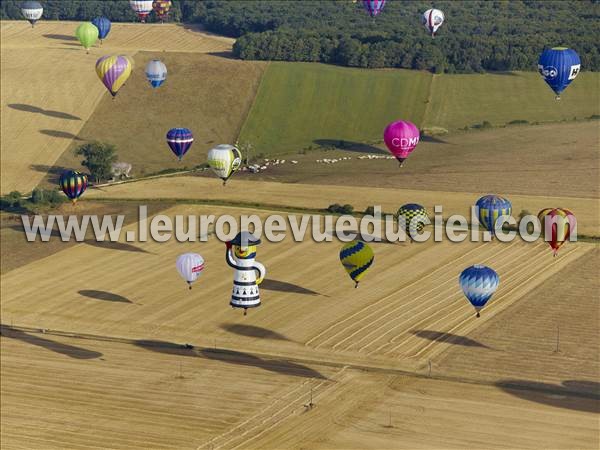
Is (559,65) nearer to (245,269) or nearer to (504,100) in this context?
(504,100)

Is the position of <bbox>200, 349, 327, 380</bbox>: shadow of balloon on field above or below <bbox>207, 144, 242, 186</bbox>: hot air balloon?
below

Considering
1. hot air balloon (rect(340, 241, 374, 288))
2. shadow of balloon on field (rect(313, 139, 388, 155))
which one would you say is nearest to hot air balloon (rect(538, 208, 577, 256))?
hot air balloon (rect(340, 241, 374, 288))

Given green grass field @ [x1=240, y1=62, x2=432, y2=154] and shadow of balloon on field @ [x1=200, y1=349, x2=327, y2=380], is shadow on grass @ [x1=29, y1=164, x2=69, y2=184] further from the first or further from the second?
shadow of balloon on field @ [x1=200, y1=349, x2=327, y2=380]

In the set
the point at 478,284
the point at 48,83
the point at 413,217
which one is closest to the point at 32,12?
the point at 48,83

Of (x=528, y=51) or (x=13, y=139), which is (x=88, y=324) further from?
(x=528, y=51)

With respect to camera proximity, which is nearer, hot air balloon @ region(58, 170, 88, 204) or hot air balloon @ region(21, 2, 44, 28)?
hot air balloon @ region(58, 170, 88, 204)

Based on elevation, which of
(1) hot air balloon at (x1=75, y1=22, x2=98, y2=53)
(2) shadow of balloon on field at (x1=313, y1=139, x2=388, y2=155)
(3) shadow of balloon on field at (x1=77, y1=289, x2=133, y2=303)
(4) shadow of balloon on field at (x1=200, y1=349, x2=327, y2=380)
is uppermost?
(1) hot air balloon at (x1=75, y1=22, x2=98, y2=53)

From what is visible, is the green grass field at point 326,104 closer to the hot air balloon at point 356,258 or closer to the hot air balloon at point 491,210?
the hot air balloon at point 491,210

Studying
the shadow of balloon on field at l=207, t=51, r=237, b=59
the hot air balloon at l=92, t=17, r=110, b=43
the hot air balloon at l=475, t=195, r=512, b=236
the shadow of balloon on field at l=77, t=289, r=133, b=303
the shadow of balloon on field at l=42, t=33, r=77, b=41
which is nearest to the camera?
the shadow of balloon on field at l=77, t=289, r=133, b=303
